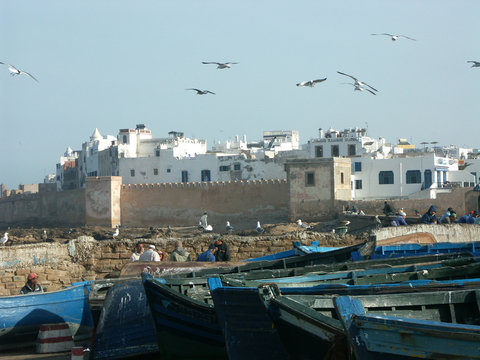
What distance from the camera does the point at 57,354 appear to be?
30.0ft

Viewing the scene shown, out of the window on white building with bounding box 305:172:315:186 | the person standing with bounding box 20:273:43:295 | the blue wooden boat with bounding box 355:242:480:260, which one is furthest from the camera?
the window on white building with bounding box 305:172:315:186

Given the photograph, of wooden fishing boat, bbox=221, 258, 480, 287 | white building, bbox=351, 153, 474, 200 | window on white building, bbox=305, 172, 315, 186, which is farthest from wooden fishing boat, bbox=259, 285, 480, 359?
white building, bbox=351, 153, 474, 200

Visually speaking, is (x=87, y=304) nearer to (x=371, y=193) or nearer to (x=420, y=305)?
→ (x=420, y=305)

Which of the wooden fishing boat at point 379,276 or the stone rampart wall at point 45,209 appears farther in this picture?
the stone rampart wall at point 45,209

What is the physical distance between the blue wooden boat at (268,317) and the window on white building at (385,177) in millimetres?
35705

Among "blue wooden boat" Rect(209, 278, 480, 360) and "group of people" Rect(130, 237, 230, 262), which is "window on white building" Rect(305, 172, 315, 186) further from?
"blue wooden boat" Rect(209, 278, 480, 360)

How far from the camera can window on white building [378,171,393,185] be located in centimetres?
4209

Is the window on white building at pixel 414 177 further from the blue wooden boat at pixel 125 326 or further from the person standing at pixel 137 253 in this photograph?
the blue wooden boat at pixel 125 326

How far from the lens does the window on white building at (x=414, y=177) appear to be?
135ft

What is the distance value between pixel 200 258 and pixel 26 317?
2.84 meters

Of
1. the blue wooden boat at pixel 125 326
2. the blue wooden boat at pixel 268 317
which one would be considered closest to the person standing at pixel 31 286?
the blue wooden boat at pixel 125 326

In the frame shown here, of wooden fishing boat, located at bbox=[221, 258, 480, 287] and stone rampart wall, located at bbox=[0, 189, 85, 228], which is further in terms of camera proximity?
stone rampart wall, located at bbox=[0, 189, 85, 228]

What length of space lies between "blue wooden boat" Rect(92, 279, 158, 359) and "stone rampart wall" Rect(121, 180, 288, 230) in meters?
33.7

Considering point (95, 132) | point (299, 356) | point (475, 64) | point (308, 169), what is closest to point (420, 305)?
point (299, 356)
